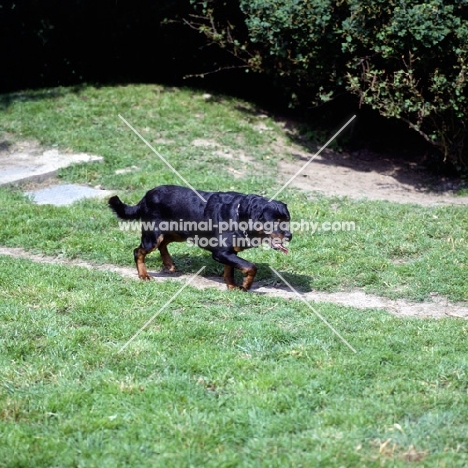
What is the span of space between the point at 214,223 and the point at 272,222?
0.68 metres

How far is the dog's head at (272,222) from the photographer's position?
24.9 feet

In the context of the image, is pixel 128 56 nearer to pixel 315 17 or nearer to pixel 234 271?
pixel 315 17

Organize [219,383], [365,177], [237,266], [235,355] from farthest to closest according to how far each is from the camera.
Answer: [365,177] < [237,266] < [235,355] < [219,383]

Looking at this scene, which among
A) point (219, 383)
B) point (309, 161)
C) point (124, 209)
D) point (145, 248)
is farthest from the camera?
point (309, 161)

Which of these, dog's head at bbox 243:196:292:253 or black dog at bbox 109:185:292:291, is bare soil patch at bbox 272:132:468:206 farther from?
dog's head at bbox 243:196:292:253

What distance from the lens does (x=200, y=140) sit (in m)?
13.7

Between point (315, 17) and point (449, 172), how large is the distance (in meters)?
3.52

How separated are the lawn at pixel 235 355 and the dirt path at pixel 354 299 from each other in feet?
0.52

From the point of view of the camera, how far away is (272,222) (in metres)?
7.61

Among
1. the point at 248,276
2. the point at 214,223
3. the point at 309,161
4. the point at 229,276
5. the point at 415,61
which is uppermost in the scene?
the point at 415,61

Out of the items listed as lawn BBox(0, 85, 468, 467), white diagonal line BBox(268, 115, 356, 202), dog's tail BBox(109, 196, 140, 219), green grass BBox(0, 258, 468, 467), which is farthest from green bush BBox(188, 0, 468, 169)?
green grass BBox(0, 258, 468, 467)

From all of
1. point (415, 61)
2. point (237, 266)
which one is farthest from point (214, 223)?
point (415, 61)

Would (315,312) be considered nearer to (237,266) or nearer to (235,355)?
(237,266)

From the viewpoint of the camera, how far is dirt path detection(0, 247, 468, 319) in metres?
7.56
